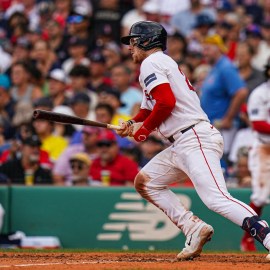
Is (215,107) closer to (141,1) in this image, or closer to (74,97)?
(74,97)

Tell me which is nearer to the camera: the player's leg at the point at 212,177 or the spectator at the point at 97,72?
the player's leg at the point at 212,177

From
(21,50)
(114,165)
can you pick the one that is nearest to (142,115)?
(114,165)

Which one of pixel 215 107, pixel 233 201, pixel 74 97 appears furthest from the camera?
pixel 74 97

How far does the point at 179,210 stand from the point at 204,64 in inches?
266

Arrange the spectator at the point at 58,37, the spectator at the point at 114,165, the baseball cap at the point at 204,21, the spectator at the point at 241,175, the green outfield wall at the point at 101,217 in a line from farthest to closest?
1. the spectator at the point at 58,37
2. the baseball cap at the point at 204,21
3. the spectator at the point at 114,165
4. the spectator at the point at 241,175
5. the green outfield wall at the point at 101,217

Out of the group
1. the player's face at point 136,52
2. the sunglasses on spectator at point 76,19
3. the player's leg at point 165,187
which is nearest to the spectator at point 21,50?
the sunglasses on spectator at point 76,19

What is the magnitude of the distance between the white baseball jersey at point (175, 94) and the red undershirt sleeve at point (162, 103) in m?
0.10

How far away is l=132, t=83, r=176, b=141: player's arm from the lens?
303 inches

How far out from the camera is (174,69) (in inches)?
313

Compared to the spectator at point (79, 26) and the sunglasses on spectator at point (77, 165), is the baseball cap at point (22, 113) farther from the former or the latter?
the spectator at point (79, 26)

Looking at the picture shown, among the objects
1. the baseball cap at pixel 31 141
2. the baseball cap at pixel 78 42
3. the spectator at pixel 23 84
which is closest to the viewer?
the baseball cap at pixel 31 141

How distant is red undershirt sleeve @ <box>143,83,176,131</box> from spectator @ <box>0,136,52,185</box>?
4.52 m

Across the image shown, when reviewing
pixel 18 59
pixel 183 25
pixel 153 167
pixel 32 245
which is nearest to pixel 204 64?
pixel 183 25

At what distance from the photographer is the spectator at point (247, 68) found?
13.8m
